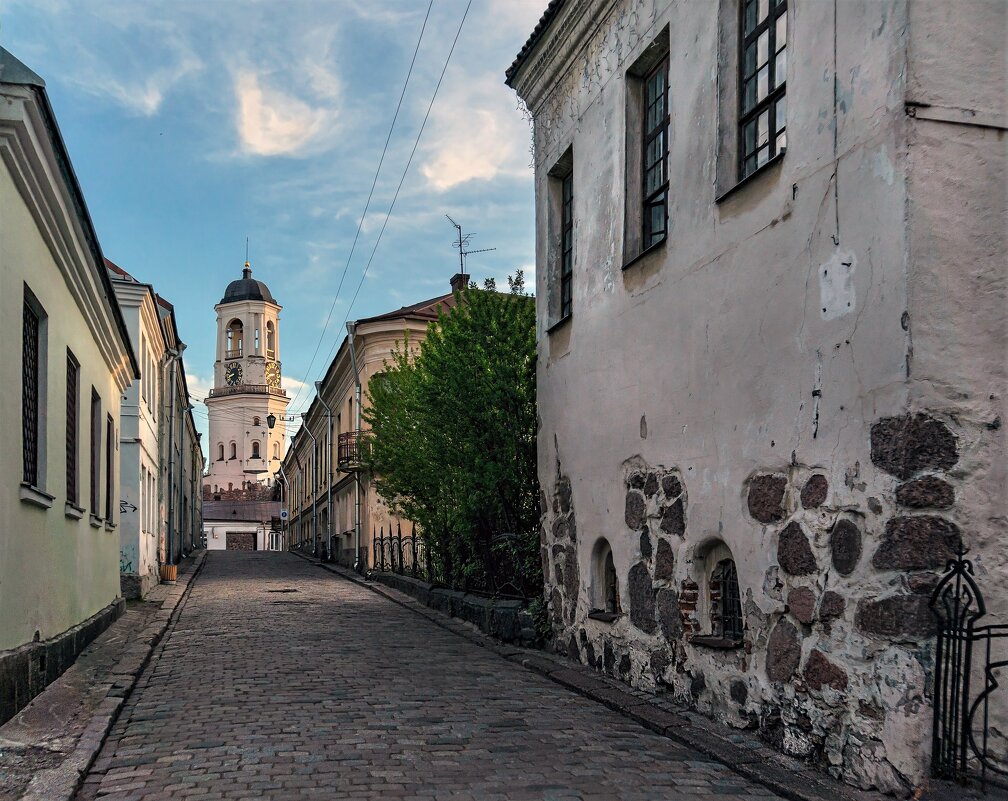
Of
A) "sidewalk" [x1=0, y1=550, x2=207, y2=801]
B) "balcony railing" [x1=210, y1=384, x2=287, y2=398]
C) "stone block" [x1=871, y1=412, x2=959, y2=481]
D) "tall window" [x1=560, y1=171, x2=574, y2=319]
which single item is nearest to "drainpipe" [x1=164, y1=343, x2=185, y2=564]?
"sidewalk" [x1=0, y1=550, x2=207, y2=801]

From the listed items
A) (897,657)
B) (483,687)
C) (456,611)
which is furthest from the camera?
(456,611)

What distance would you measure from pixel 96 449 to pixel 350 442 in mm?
22366

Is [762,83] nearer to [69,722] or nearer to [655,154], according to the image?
[655,154]

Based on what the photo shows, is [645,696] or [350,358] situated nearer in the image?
[645,696]

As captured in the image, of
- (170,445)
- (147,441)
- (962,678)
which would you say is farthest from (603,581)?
(170,445)

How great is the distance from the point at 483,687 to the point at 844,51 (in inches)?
237

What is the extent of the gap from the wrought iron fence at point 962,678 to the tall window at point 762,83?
10.0 ft

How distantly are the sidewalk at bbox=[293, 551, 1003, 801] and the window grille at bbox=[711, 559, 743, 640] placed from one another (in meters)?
0.64

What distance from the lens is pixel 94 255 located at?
10828mm

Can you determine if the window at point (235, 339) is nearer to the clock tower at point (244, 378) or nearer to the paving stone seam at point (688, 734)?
the clock tower at point (244, 378)

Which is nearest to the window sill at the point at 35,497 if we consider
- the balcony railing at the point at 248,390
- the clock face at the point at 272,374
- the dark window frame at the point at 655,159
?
the dark window frame at the point at 655,159

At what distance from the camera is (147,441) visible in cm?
2236

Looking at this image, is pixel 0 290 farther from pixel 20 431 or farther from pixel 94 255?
pixel 94 255

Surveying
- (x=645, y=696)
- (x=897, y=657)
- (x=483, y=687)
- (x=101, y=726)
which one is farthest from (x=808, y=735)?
(x=101, y=726)
